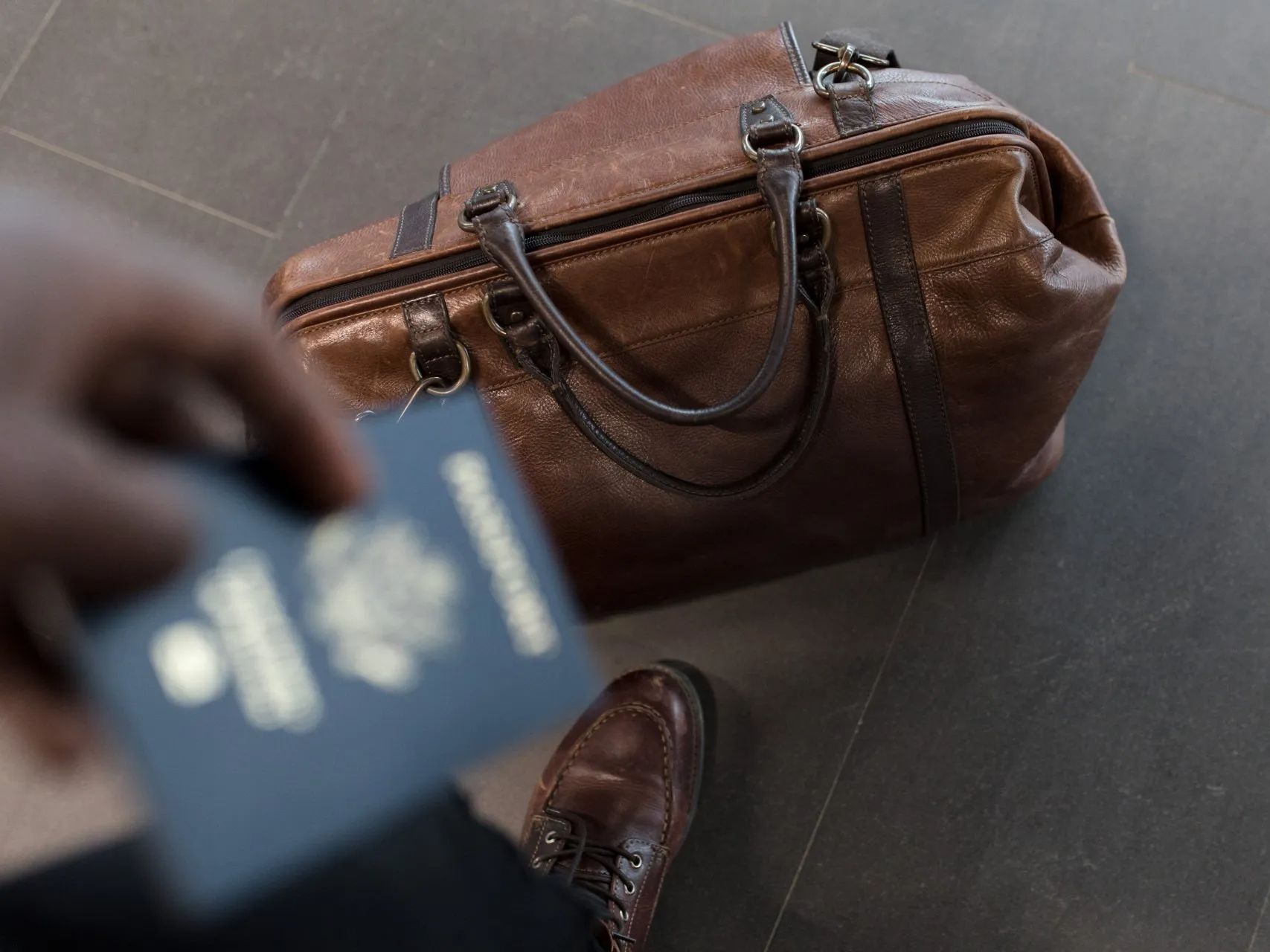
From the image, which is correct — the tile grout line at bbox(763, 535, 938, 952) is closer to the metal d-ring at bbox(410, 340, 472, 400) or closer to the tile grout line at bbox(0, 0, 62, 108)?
the metal d-ring at bbox(410, 340, 472, 400)

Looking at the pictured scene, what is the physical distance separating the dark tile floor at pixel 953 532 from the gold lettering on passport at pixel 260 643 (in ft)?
2.23

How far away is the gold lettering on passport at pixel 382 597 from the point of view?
363 millimetres

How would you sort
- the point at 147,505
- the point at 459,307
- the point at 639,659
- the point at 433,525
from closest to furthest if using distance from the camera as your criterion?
1. the point at 147,505
2. the point at 433,525
3. the point at 459,307
4. the point at 639,659

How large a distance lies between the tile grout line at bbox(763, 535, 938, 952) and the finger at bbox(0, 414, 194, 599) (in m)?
0.84

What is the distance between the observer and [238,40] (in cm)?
113

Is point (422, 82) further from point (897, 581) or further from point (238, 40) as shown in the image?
point (897, 581)

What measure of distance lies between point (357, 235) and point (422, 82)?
1.52 feet

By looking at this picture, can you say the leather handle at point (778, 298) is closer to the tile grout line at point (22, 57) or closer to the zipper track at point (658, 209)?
the zipper track at point (658, 209)

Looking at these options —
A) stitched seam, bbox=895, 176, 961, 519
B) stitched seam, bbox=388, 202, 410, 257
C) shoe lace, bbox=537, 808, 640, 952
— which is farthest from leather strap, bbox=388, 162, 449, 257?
shoe lace, bbox=537, 808, 640, 952

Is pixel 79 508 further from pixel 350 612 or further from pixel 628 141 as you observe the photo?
pixel 628 141


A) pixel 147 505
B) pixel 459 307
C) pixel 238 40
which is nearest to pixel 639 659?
pixel 459 307

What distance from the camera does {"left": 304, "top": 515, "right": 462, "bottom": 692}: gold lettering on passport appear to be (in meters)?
0.36

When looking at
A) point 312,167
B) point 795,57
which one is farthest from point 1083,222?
point 312,167

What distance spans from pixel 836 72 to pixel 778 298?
22 centimetres
